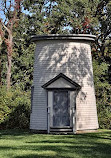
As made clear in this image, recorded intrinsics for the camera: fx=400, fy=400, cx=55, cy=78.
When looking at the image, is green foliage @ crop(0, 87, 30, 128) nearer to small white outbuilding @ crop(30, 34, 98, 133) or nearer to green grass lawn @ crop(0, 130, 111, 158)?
small white outbuilding @ crop(30, 34, 98, 133)

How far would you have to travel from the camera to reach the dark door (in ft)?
74.2

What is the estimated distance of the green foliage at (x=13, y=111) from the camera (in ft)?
93.5

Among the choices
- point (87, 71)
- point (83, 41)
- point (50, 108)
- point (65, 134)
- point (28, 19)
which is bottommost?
point (65, 134)

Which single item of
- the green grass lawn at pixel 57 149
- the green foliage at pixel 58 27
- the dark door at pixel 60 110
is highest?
the green foliage at pixel 58 27

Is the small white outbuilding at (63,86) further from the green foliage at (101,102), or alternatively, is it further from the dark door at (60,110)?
the green foliage at (101,102)

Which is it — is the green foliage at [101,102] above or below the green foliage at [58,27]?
below

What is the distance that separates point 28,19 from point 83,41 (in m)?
19.5

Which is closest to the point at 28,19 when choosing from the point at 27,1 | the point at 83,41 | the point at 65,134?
the point at 27,1

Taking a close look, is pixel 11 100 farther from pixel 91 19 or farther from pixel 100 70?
pixel 91 19

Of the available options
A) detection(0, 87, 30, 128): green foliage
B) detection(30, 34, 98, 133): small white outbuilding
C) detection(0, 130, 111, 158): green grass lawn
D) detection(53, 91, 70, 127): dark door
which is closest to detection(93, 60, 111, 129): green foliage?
detection(30, 34, 98, 133): small white outbuilding

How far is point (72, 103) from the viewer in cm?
2270

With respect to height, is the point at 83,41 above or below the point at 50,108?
above

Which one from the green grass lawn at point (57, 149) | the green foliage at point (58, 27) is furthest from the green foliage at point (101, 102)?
the green grass lawn at point (57, 149)

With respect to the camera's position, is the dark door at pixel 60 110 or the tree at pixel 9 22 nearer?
the dark door at pixel 60 110
